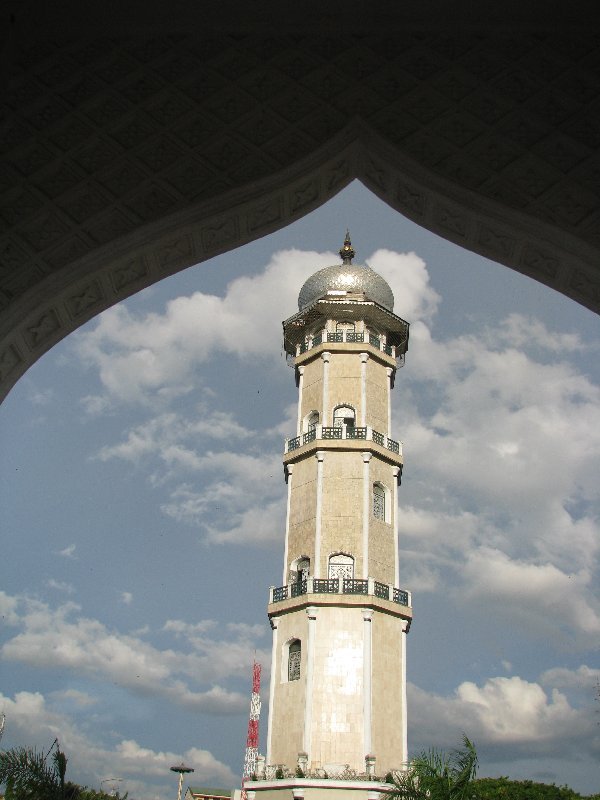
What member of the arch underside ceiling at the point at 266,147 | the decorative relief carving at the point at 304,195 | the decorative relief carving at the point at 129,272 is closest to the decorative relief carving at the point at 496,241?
the arch underside ceiling at the point at 266,147

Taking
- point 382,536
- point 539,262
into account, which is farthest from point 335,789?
point 539,262

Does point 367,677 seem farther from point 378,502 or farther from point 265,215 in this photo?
point 265,215

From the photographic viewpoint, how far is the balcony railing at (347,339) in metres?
20.5

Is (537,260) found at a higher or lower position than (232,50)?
lower

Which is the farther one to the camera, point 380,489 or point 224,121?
point 380,489

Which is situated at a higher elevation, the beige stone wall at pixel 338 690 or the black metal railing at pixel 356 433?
the black metal railing at pixel 356 433

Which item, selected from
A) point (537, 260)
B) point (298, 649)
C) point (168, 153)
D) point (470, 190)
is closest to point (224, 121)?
point (168, 153)

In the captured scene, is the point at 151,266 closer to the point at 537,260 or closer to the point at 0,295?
the point at 0,295

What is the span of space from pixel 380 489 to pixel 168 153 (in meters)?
16.2

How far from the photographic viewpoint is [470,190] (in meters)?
3.34

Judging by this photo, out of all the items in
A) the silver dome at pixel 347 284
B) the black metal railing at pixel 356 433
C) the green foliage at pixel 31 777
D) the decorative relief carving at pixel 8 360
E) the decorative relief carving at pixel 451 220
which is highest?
the silver dome at pixel 347 284

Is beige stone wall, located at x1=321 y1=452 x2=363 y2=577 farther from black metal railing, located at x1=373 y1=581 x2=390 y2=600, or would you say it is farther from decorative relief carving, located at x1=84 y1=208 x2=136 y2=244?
decorative relief carving, located at x1=84 y1=208 x2=136 y2=244

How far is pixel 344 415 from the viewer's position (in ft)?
65.0

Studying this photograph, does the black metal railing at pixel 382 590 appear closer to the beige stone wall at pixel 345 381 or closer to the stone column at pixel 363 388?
the stone column at pixel 363 388
